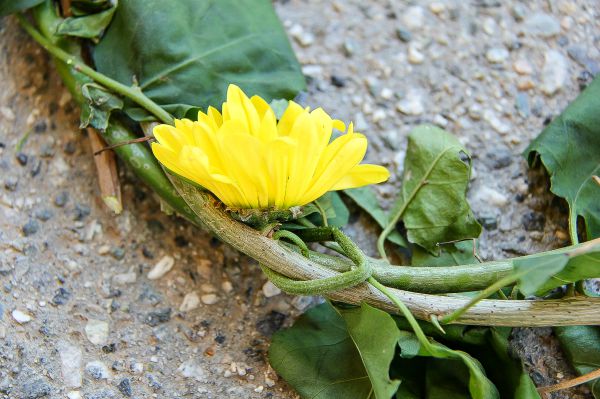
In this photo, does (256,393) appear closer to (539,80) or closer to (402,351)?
(402,351)

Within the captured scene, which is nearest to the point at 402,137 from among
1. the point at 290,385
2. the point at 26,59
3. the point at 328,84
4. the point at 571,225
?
the point at 328,84

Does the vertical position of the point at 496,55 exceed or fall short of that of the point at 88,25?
it falls short

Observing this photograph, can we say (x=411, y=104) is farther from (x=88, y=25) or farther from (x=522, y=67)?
(x=88, y=25)

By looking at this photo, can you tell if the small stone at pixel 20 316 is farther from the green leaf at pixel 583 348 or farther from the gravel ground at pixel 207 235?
the green leaf at pixel 583 348

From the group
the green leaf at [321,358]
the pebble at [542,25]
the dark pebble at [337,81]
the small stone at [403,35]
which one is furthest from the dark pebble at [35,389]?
the pebble at [542,25]

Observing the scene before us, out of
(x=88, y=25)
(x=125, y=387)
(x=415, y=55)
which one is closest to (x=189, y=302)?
(x=125, y=387)

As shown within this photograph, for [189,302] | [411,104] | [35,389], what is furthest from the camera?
[411,104]
